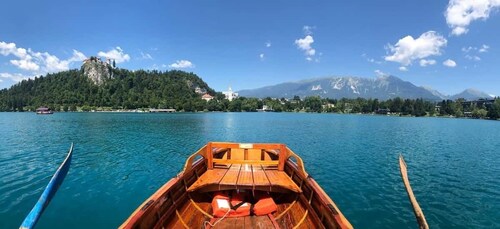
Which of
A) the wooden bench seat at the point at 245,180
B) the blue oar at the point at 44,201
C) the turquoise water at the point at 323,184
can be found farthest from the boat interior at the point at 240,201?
the turquoise water at the point at 323,184

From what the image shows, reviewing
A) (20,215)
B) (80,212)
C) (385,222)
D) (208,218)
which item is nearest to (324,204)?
(208,218)

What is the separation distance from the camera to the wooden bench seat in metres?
10.1

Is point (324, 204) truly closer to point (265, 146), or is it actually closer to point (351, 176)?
point (265, 146)

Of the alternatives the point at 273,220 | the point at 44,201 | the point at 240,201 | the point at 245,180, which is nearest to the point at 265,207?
the point at 273,220

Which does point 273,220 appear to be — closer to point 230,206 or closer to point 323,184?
point 230,206

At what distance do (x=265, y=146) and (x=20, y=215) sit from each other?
13.0 m

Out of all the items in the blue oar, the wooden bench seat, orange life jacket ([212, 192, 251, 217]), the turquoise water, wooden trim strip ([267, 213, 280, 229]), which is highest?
the blue oar

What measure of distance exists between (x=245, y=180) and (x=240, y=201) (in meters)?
0.83

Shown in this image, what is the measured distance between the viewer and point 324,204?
7539 millimetres

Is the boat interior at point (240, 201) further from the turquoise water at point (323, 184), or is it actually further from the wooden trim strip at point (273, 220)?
Result: the turquoise water at point (323, 184)

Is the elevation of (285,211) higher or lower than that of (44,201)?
lower

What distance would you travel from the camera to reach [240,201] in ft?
33.8

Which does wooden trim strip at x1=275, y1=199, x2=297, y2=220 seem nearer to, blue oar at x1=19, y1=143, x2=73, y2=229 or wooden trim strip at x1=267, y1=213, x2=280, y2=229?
wooden trim strip at x1=267, y1=213, x2=280, y2=229

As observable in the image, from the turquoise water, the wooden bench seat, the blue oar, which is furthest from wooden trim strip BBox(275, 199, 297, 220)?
the blue oar
